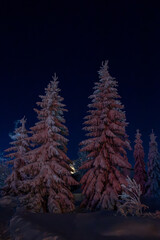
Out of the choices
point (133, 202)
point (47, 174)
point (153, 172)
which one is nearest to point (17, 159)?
point (47, 174)

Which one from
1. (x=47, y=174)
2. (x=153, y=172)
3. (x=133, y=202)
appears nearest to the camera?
(x=133, y=202)

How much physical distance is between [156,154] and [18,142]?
23248mm

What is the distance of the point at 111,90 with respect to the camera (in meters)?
15.7

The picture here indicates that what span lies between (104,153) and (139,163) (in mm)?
22077

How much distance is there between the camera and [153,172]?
92.3ft

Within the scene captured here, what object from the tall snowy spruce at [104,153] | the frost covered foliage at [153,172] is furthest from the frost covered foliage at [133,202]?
the frost covered foliage at [153,172]

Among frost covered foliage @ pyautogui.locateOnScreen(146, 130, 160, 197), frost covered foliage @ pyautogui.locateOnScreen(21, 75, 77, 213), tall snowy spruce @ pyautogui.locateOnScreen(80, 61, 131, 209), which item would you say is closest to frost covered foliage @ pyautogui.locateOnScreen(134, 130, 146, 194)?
frost covered foliage @ pyautogui.locateOnScreen(146, 130, 160, 197)

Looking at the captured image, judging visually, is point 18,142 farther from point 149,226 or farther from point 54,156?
point 149,226

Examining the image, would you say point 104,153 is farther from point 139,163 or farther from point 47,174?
point 139,163

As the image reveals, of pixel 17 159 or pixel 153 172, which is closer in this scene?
pixel 17 159

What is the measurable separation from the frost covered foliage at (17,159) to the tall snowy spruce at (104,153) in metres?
10.5

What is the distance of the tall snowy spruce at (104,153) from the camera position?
514 inches

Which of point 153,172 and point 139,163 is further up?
point 139,163

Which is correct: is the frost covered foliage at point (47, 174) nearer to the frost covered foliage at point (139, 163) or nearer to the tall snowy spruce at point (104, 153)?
the tall snowy spruce at point (104, 153)
